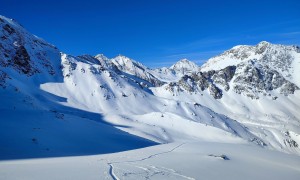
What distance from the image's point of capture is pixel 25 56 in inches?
4574

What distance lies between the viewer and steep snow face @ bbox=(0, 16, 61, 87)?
10719 centimetres

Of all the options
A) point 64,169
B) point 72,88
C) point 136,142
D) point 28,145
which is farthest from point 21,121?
point 72,88

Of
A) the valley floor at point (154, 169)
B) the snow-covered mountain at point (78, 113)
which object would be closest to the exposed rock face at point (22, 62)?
the snow-covered mountain at point (78, 113)

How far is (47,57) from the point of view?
443 ft

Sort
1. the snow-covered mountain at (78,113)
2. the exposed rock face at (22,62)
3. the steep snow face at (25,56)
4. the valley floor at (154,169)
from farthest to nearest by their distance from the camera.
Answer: the exposed rock face at (22,62), the steep snow face at (25,56), the snow-covered mountain at (78,113), the valley floor at (154,169)

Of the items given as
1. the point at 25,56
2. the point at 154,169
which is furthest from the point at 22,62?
the point at 154,169

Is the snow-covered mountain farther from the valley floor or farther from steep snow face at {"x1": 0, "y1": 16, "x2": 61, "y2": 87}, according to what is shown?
the valley floor

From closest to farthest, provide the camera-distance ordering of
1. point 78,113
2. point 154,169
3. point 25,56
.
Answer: point 154,169, point 78,113, point 25,56

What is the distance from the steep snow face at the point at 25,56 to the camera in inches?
4220

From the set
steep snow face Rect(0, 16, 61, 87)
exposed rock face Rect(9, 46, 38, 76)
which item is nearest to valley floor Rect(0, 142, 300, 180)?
steep snow face Rect(0, 16, 61, 87)

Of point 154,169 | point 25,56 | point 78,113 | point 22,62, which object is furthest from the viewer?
point 25,56

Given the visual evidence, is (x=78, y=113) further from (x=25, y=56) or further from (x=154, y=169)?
(x=154, y=169)

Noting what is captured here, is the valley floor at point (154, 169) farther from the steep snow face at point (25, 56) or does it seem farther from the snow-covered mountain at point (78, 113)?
the steep snow face at point (25, 56)

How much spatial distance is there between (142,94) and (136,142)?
314 ft
